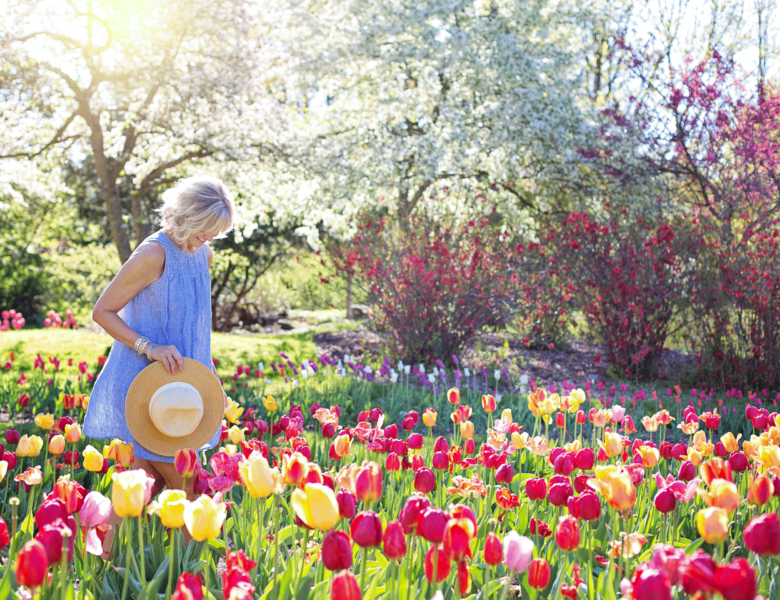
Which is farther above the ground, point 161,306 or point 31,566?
point 161,306

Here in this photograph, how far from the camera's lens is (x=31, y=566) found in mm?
1136

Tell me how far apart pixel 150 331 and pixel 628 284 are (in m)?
5.47

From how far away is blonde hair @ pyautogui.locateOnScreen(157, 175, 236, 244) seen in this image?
218 cm

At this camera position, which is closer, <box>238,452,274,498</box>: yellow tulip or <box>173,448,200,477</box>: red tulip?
<box>238,452,274,498</box>: yellow tulip

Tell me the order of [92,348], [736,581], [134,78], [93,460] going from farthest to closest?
[134,78], [92,348], [93,460], [736,581]

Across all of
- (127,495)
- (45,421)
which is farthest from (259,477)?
(45,421)

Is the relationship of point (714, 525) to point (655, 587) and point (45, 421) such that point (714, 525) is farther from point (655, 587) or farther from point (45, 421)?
point (45, 421)

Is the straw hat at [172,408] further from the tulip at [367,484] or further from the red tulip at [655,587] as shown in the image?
the red tulip at [655,587]

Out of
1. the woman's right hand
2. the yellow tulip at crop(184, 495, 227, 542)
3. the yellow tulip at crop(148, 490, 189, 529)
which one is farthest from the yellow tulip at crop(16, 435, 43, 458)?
the yellow tulip at crop(184, 495, 227, 542)

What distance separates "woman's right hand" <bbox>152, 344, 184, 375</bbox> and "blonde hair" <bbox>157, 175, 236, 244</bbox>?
0.40 m

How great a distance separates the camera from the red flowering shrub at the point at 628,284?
6449 mm

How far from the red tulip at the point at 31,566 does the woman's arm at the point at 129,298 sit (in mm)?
Answer: 1040

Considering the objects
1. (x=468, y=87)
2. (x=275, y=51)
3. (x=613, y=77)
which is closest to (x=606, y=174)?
(x=468, y=87)

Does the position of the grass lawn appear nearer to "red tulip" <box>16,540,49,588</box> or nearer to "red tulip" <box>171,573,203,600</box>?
"red tulip" <box>16,540,49,588</box>
